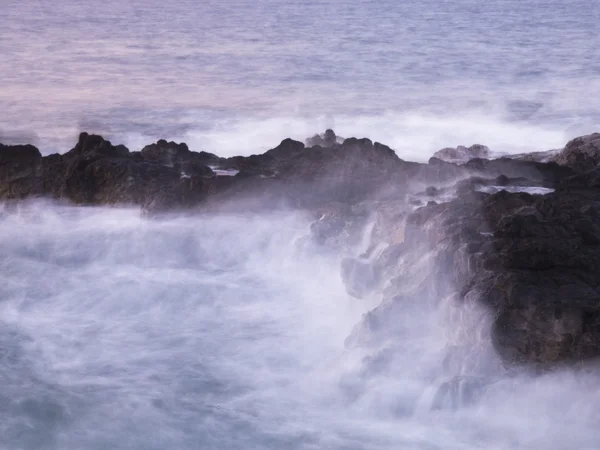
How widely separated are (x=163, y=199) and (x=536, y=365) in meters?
6.56

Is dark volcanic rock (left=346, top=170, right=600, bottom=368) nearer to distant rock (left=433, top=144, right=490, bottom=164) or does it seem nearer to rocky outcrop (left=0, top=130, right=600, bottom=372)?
rocky outcrop (left=0, top=130, right=600, bottom=372)

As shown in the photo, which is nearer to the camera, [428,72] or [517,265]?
[517,265]

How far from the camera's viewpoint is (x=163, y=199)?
14000 mm

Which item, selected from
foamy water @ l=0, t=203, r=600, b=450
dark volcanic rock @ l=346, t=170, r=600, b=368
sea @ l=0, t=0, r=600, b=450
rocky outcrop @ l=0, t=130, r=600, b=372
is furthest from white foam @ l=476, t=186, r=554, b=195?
foamy water @ l=0, t=203, r=600, b=450

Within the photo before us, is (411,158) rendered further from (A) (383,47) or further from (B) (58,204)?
(A) (383,47)

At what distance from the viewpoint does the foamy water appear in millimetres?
9367

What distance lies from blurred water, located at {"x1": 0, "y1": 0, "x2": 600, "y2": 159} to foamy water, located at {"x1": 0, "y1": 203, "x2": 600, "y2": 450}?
7066 mm

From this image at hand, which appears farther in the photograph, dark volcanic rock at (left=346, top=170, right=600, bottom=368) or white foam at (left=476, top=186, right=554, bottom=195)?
white foam at (left=476, top=186, right=554, bottom=195)

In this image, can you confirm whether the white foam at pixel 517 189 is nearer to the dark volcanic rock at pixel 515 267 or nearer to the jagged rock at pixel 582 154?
the dark volcanic rock at pixel 515 267

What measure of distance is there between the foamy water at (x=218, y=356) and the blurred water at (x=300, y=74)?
278 inches

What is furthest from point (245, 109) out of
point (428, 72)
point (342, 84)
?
point (428, 72)

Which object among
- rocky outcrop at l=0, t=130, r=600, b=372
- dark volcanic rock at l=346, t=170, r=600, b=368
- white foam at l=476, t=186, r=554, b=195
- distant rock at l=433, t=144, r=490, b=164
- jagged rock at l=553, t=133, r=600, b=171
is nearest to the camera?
dark volcanic rock at l=346, t=170, r=600, b=368

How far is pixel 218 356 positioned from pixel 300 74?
76.8 feet

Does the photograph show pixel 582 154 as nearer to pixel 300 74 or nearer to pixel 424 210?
pixel 424 210
